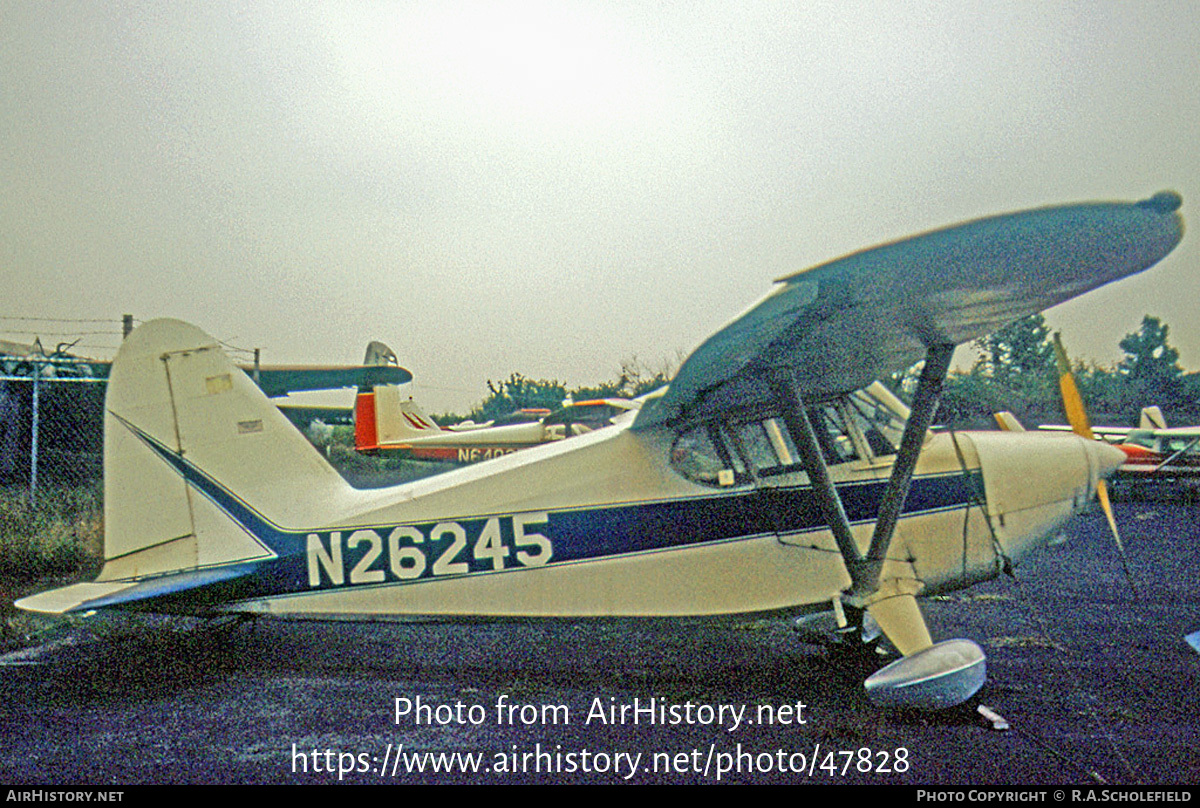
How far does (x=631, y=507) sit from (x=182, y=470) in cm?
266

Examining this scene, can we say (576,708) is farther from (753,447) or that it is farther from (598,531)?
(753,447)

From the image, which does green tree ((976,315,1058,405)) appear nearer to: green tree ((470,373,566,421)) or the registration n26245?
green tree ((470,373,566,421))

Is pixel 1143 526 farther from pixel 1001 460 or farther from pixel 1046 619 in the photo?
pixel 1001 460

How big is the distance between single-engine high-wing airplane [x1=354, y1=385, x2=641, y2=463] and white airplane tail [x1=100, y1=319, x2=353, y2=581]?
379 inches

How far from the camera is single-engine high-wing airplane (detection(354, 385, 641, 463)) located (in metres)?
14.0

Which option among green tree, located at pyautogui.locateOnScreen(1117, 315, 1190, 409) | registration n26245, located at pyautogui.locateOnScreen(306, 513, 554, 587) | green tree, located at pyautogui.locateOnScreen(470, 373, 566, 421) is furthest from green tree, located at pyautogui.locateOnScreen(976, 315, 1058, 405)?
registration n26245, located at pyautogui.locateOnScreen(306, 513, 554, 587)

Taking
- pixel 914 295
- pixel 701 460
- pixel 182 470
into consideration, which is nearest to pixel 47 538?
pixel 182 470

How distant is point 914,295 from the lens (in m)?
2.87

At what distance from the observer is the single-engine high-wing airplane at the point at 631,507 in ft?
12.0

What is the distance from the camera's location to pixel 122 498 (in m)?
4.15

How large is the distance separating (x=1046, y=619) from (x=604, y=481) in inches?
152

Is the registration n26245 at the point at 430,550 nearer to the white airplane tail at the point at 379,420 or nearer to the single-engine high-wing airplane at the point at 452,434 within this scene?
the single-engine high-wing airplane at the point at 452,434

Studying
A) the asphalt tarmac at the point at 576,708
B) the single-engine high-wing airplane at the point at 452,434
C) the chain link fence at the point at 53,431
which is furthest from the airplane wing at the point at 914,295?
the single-engine high-wing airplane at the point at 452,434
